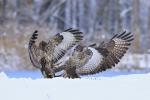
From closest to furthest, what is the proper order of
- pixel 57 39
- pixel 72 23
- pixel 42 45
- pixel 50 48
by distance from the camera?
pixel 42 45
pixel 50 48
pixel 57 39
pixel 72 23

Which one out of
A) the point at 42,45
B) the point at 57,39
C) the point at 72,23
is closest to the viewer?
the point at 42,45

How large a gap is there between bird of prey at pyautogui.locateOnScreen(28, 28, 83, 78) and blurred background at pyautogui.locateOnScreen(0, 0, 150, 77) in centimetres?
842

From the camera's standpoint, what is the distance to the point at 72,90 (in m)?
6.34

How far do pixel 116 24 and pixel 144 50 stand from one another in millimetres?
11149

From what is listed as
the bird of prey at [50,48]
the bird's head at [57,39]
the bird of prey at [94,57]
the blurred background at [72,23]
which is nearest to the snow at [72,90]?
the bird of prey at [94,57]

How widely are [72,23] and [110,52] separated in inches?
896

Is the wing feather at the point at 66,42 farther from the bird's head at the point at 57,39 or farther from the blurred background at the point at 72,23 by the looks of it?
the blurred background at the point at 72,23

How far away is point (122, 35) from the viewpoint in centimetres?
863

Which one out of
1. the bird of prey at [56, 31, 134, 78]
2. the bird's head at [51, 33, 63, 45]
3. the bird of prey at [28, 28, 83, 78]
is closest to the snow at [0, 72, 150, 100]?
the bird of prey at [56, 31, 134, 78]

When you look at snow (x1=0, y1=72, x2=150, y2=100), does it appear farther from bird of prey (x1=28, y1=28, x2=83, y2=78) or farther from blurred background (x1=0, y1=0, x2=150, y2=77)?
blurred background (x1=0, y1=0, x2=150, y2=77)

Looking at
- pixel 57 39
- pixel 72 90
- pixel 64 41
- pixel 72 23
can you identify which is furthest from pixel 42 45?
pixel 72 23

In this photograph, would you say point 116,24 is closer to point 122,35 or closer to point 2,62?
point 2,62

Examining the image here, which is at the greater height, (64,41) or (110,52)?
(64,41)

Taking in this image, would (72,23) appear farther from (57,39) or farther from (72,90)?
(72,90)
